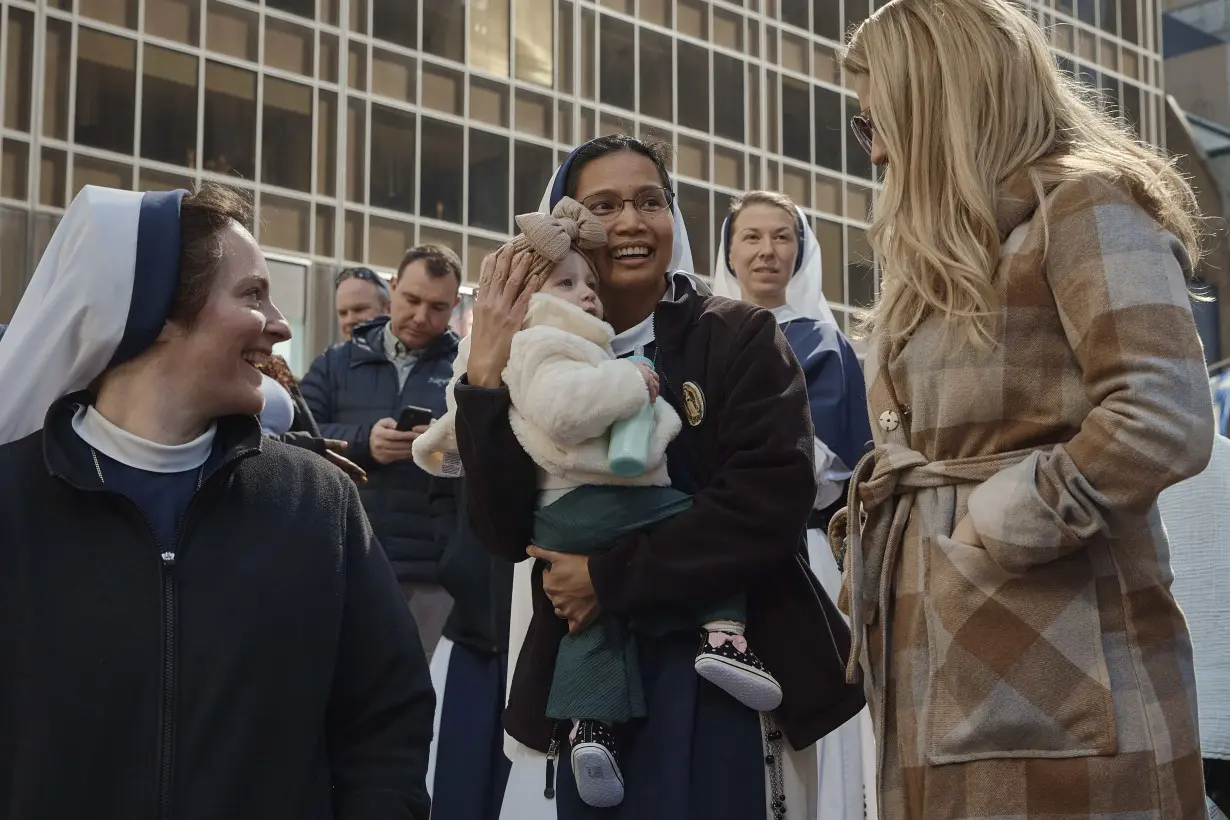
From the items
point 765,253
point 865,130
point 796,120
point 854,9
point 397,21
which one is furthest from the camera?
point 854,9

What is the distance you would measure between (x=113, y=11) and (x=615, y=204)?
2097 centimetres

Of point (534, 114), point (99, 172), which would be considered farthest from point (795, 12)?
point (99, 172)

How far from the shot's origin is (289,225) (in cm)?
2467

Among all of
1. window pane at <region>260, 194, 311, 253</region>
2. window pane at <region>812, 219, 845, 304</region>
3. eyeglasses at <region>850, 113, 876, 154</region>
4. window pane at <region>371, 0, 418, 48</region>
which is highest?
window pane at <region>371, 0, 418, 48</region>

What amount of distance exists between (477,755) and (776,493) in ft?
7.40

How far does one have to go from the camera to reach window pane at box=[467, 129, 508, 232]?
1079 inches

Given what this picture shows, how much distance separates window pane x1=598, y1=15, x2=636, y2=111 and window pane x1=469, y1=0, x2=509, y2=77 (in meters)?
2.35

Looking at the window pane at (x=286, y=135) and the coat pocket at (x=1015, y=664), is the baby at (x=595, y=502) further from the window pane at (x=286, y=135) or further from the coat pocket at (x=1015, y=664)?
the window pane at (x=286, y=135)

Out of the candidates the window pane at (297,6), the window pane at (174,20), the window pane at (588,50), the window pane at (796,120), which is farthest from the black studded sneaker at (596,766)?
the window pane at (796,120)

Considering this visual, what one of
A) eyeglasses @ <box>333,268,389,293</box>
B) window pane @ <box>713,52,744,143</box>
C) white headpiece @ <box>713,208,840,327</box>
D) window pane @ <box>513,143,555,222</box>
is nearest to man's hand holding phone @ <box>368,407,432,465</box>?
white headpiece @ <box>713,208,840,327</box>

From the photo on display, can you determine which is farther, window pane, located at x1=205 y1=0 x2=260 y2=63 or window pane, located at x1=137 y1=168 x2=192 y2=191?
window pane, located at x1=205 y1=0 x2=260 y2=63

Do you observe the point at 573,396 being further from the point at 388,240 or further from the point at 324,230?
the point at 388,240

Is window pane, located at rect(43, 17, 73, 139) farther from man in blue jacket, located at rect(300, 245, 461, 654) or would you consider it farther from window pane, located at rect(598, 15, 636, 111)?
man in blue jacket, located at rect(300, 245, 461, 654)

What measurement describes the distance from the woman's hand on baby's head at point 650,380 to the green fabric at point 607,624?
19cm
